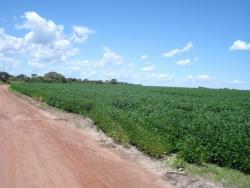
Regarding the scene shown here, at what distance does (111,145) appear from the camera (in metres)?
14.4

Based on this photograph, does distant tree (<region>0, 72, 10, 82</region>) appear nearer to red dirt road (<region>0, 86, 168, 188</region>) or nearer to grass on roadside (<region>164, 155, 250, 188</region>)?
red dirt road (<region>0, 86, 168, 188</region>)

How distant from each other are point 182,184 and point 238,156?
220cm

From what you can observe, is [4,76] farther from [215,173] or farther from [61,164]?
[215,173]

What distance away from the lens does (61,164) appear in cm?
1045

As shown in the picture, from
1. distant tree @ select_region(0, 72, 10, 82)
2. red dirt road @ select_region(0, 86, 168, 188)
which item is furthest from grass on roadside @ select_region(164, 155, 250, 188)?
distant tree @ select_region(0, 72, 10, 82)

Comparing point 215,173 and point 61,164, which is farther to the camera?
point 61,164

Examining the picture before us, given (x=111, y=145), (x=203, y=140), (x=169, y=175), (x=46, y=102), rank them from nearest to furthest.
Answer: (x=169, y=175) → (x=203, y=140) → (x=111, y=145) → (x=46, y=102)

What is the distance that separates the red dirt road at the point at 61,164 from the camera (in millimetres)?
8945

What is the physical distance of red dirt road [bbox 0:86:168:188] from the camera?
29.3 ft

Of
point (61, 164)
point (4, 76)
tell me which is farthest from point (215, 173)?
point (4, 76)

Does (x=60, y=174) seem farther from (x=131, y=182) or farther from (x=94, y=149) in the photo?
(x=94, y=149)

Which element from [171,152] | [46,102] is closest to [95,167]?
[171,152]

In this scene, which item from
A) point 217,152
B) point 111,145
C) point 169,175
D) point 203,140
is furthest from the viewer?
point 111,145

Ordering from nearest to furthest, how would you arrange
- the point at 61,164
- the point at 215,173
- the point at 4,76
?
the point at 215,173, the point at 61,164, the point at 4,76
